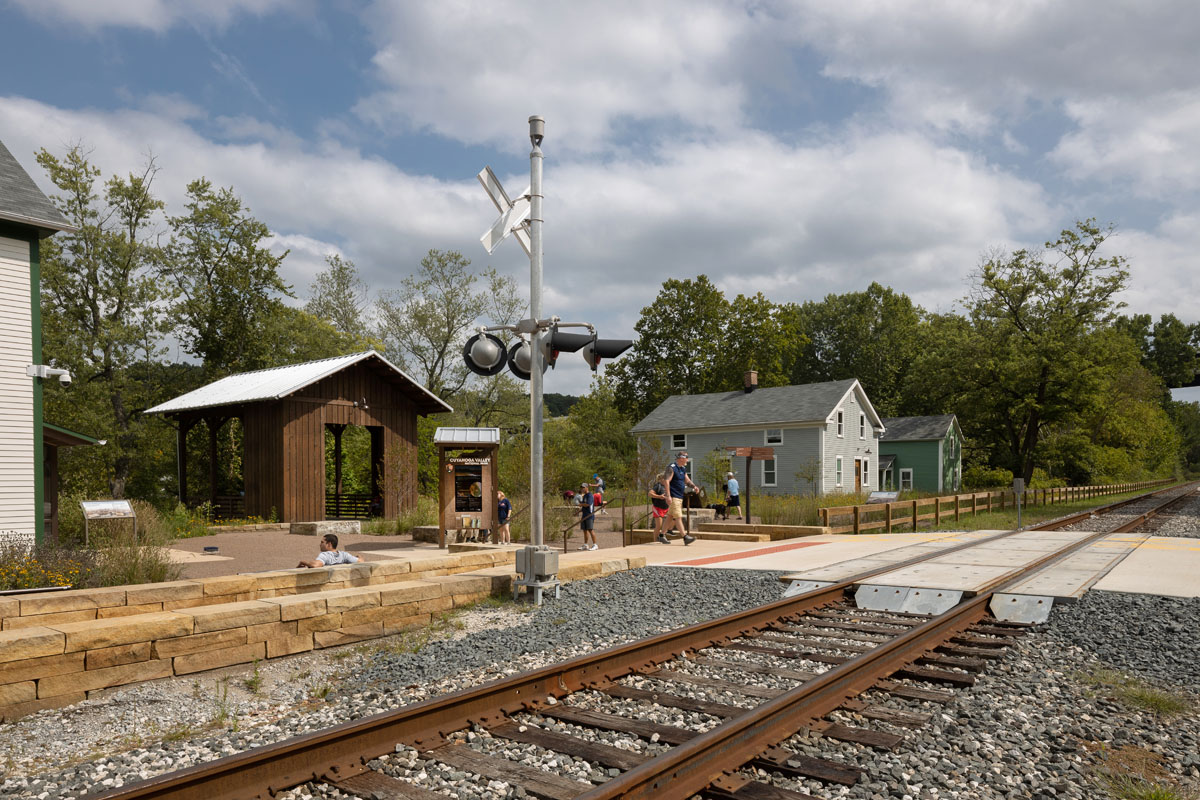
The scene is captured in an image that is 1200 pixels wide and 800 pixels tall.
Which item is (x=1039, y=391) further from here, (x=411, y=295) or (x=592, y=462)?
(x=411, y=295)

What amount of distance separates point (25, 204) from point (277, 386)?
31.5 ft

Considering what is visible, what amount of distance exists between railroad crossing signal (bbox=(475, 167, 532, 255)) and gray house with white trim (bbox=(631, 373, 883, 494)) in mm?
31964

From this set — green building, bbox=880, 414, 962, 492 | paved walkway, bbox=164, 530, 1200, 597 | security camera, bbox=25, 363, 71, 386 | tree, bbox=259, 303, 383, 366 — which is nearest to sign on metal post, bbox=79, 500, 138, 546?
paved walkway, bbox=164, 530, 1200, 597

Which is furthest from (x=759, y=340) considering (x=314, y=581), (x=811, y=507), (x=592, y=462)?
(x=314, y=581)

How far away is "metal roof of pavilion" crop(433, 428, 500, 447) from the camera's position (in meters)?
14.9

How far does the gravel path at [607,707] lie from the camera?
14.0 feet

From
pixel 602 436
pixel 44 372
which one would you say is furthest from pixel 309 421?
pixel 602 436

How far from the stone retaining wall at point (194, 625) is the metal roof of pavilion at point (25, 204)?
342 inches

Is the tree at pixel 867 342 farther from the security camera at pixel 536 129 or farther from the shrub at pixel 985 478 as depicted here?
the security camera at pixel 536 129

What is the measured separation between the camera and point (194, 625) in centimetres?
666

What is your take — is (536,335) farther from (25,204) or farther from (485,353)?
(25,204)

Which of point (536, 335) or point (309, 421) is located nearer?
point (536, 335)

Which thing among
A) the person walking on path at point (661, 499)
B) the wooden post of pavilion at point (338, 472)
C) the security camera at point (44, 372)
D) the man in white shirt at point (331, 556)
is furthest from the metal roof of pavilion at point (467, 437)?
the wooden post of pavilion at point (338, 472)

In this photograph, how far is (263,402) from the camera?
2298 cm
